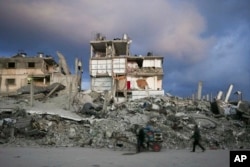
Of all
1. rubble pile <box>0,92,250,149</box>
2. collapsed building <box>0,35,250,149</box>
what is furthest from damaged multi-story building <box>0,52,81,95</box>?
rubble pile <box>0,92,250,149</box>

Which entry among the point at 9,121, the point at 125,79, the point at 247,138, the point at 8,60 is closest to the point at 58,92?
the point at 125,79

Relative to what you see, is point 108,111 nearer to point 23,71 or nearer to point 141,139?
point 141,139

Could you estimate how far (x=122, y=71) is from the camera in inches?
1816

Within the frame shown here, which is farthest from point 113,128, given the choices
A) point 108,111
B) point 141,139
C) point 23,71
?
point 23,71

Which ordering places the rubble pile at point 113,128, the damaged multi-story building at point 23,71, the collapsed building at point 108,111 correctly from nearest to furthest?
1. the rubble pile at point 113,128
2. the collapsed building at point 108,111
3. the damaged multi-story building at point 23,71

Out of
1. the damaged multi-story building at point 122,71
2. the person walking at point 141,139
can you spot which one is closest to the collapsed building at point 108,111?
the damaged multi-story building at point 122,71

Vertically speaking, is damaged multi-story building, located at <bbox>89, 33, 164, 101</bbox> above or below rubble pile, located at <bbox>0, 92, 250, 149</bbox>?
above

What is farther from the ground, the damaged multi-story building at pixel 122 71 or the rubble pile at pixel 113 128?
the damaged multi-story building at pixel 122 71

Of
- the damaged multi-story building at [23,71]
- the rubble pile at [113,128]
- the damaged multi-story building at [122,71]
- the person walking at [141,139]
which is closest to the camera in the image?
the person walking at [141,139]

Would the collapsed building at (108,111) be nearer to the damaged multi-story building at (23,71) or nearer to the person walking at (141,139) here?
the damaged multi-story building at (23,71)

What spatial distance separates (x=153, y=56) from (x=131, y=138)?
92.7ft

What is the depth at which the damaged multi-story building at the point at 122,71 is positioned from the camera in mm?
45969

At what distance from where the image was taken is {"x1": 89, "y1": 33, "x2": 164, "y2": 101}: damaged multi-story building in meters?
46.0

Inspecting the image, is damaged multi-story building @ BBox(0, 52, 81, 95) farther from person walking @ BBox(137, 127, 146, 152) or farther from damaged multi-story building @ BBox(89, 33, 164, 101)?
person walking @ BBox(137, 127, 146, 152)
